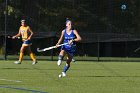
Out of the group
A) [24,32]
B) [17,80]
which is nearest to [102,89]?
[17,80]

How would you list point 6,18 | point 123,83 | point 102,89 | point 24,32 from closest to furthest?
point 102,89, point 123,83, point 24,32, point 6,18

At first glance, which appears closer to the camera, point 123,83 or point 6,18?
point 123,83

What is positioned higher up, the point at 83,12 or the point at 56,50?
the point at 83,12

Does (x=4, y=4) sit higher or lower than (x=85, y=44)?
higher

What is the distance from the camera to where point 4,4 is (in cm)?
3238

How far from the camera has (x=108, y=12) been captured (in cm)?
3325

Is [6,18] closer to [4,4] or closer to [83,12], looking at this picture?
[4,4]

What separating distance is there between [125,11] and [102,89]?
19.4m

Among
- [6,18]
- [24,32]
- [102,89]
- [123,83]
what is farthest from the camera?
[6,18]

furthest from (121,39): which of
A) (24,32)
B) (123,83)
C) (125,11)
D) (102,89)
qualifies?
(102,89)

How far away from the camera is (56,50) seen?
32.6m

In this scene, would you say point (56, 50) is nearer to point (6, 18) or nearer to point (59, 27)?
point (59, 27)

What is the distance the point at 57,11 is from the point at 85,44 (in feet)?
8.26

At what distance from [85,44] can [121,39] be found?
2139mm
